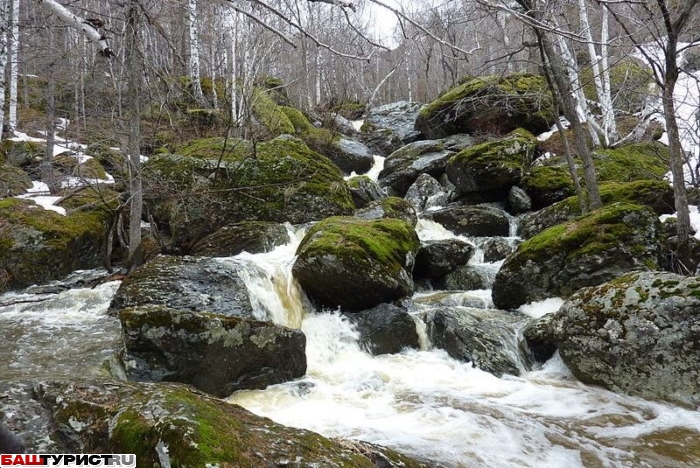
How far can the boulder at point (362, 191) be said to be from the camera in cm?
1220

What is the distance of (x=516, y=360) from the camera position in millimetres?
5672

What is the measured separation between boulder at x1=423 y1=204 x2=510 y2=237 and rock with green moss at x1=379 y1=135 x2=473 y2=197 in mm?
3827

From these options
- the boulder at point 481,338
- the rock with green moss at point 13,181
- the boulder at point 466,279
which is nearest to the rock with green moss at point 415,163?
the boulder at point 466,279

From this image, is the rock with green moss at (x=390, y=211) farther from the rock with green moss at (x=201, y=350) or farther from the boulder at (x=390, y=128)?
the boulder at (x=390, y=128)

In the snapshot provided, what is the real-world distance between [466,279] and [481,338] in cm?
268

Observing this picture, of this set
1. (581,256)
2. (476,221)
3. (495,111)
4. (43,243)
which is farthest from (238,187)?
(495,111)

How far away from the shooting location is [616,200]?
901cm

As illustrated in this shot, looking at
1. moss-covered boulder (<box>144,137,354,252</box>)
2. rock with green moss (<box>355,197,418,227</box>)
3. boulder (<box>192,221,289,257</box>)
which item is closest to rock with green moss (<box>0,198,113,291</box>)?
moss-covered boulder (<box>144,137,354,252</box>)

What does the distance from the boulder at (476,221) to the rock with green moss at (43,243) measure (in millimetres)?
8011

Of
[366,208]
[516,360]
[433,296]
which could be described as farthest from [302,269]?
[366,208]

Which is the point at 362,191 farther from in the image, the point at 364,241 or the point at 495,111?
the point at 495,111

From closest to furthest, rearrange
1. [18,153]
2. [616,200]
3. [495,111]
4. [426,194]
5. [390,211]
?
1. [616,200]
2. [390,211]
3. [426,194]
4. [18,153]
5. [495,111]

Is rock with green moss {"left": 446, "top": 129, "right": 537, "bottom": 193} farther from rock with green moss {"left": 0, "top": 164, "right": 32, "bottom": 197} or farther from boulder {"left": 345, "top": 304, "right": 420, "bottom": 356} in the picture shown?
rock with green moss {"left": 0, "top": 164, "right": 32, "bottom": 197}

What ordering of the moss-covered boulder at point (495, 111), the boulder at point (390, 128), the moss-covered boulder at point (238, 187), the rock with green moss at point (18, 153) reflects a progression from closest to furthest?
the moss-covered boulder at point (238, 187) → the rock with green moss at point (18, 153) → the moss-covered boulder at point (495, 111) → the boulder at point (390, 128)
